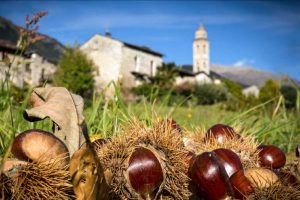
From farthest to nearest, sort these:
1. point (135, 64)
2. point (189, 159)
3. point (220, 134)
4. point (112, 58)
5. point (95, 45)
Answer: point (135, 64) → point (95, 45) → point (112, 58) → point (220, 134) → point (189, 159)

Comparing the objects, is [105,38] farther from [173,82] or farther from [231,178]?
[231,178]

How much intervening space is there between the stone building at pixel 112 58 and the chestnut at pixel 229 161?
41417 mm

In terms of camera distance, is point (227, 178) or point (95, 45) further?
point (95, 45)

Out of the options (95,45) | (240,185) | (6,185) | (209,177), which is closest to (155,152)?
(209,177)

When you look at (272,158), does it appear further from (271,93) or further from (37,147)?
(271,93)

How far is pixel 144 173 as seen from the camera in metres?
1.31

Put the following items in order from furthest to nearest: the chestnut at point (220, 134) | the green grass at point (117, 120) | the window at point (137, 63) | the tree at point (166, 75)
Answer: the window at point (137, 63)
the tree at point (166, 75)
the green grass at point (117, 120)
the chestnut at point (220, 134)

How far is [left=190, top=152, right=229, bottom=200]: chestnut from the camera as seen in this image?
4.32 ft

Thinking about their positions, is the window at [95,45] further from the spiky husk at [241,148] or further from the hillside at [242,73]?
the hillside at [242,73]

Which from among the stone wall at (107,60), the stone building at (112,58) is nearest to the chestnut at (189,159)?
the stone building at (112,58)

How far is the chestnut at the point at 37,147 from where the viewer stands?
1191 millimetres

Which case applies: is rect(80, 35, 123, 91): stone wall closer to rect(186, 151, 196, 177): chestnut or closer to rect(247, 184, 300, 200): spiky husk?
rect(186, 151, 196, 177): chestnut

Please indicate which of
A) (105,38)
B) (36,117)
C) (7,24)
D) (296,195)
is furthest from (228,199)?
(7,24)

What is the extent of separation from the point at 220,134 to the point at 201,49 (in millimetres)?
95602
